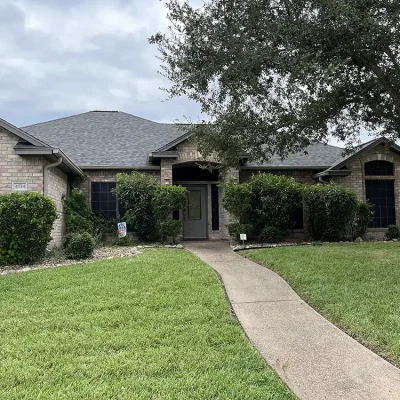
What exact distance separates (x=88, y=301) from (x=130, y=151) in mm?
11132

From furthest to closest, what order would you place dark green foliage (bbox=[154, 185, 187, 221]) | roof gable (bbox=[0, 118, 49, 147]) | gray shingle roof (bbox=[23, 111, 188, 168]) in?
gray shingle roof (bbox=[23, 111, 188, 168])
dark green foliage (bbox=[154, 185, 187, 221])
roof gable (bbox=[0, 118, 49, 147])

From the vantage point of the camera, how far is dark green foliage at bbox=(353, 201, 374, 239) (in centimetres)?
1520

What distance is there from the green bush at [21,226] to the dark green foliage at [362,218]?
11.0 m

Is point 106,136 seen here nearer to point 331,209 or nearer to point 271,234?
point 271,234

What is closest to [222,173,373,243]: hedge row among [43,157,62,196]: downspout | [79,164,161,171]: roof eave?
[79,164,161,171]: roof eave

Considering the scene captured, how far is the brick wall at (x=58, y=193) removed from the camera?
12680mm

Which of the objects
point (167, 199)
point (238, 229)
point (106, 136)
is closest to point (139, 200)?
point (167, 199)

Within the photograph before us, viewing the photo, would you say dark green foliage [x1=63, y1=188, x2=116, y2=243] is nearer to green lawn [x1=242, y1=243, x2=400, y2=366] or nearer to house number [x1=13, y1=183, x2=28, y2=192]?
house number [x1=13, y1=183, x2=28, y2=192]

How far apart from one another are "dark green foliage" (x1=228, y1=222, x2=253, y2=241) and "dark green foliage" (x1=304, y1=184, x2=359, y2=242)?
2.34m

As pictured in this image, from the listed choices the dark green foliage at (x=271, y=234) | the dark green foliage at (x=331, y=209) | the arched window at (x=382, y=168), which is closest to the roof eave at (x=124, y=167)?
the dark green foliage at (x=271, y=234)

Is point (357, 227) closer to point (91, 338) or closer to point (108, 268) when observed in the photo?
point (108, 268)

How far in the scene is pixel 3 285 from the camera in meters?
7.28

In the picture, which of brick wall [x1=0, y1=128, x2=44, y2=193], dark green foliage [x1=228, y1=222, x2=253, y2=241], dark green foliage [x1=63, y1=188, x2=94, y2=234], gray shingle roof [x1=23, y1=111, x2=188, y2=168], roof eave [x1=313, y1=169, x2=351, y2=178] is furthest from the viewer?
gray shingle roof [x1=23, y1=111, x2=188, y2=168]

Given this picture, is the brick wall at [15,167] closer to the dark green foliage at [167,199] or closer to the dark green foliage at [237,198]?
the dark green foliage at [167,199]
